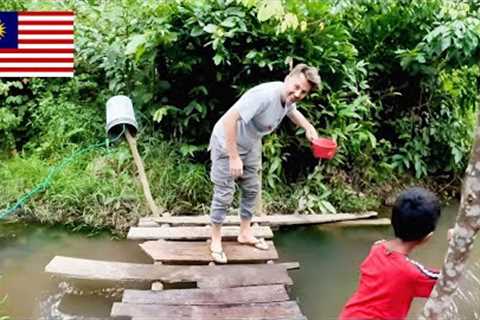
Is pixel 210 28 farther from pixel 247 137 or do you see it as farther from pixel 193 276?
pixel 193 276

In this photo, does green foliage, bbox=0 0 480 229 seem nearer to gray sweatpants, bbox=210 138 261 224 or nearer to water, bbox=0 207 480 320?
water, bbox=0 207 480 320

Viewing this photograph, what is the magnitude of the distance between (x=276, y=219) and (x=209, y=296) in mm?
1372

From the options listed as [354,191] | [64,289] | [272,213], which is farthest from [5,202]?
[354,191]

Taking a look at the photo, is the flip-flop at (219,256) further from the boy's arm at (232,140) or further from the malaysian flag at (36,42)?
the malaysian flag at (36,42)

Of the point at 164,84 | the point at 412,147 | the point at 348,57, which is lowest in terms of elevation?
the point at 412,147

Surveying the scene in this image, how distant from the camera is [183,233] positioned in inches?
163

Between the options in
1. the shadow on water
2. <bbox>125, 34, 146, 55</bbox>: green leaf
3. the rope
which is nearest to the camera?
the shadow on water

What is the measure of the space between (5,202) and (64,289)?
1.35 m

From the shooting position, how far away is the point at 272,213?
4.95 metres

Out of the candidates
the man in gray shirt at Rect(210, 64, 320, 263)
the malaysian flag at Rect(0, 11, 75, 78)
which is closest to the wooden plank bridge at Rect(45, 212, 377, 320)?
the man in gray shirt at Rect(210, 64, 320, 263)

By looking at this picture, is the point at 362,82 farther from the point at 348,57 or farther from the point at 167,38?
the point at 167,38

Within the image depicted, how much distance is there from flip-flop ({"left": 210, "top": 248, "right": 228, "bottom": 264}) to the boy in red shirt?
5.09 feet

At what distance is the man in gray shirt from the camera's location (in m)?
3.36

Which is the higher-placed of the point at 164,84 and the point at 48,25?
the point at 48,25
